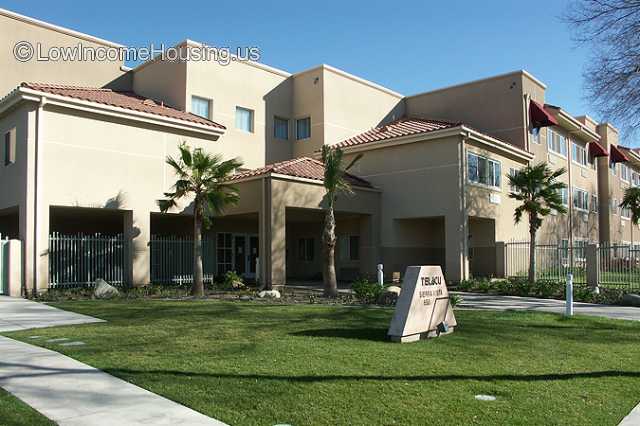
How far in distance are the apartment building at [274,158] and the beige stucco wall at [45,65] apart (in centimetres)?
8

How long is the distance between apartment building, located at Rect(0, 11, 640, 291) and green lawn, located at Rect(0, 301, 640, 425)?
8509 millimetres

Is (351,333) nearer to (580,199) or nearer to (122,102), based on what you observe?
(122,102)

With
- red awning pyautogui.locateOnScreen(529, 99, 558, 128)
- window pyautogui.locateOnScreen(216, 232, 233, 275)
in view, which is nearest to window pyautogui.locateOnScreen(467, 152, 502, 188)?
red awning pyautogui.locateOnScreen(529, 99, 558, 128)

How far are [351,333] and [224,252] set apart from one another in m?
16.5

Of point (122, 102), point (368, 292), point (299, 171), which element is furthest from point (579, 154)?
point (122, 102)

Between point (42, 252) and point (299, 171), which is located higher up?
point (299, 171)

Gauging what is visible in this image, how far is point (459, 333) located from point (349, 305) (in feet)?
17.8

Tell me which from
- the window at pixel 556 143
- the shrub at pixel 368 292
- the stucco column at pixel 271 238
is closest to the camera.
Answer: the shrub at pixel 368 292

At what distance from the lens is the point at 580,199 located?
36844mm

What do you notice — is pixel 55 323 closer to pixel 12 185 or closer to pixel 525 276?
pixel 12 185

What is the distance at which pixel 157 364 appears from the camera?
794 cm

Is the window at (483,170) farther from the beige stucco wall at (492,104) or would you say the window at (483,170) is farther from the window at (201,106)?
the window at (201,106)

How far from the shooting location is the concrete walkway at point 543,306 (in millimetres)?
15469

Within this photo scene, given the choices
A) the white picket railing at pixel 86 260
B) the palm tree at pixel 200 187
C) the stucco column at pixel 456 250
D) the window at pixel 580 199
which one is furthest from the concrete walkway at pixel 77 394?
the window at pixel 580 199
